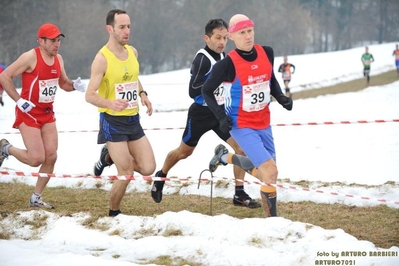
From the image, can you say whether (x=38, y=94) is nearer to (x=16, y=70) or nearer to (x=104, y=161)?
(x=16, y=70)

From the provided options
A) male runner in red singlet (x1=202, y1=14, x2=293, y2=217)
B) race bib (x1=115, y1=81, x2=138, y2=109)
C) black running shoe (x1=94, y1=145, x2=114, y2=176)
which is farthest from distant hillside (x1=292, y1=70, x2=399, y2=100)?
male runner in red singlet (x1=202, y1=14, x2=293, y2=217)

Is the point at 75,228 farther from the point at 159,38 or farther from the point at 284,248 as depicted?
the point at 159,38

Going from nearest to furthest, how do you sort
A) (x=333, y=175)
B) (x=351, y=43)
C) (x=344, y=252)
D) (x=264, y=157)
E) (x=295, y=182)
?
1. (x=344, y=252)
2. (x=264, y=157)
3. (x=295, y=182)
4. (x=333, y=175)
5. (x=351, y=43)

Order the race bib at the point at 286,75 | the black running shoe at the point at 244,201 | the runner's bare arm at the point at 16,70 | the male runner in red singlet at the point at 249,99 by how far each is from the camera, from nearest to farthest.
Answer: the male runner in red singlet at the point at 249,99, the runner's bare arm at the point at 16,70, the black running shoe at the point at 244,201, the race bib at the point at 286,75

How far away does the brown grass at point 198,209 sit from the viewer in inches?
265

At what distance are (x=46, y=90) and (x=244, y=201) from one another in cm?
272

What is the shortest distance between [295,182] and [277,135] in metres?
5.73

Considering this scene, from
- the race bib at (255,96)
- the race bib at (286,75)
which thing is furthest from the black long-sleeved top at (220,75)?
the race bib at (286,75)

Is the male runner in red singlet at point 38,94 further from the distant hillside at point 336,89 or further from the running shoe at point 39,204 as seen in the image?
the distant hillside at point 336,89

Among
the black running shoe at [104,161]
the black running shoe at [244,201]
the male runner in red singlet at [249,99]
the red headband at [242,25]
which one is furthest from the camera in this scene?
the black running shoe at [104,161]

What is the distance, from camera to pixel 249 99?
23.0 ft

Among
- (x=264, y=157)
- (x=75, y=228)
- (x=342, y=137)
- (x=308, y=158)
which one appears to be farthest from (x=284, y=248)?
(x=342, y=137)

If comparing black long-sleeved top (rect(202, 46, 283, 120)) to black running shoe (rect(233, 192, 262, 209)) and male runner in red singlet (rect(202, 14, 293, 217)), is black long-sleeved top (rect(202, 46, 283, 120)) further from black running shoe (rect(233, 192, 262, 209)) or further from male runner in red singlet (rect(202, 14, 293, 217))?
black running shoe (rect(233, 192, 262, 209))

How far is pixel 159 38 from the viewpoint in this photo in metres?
65.9
